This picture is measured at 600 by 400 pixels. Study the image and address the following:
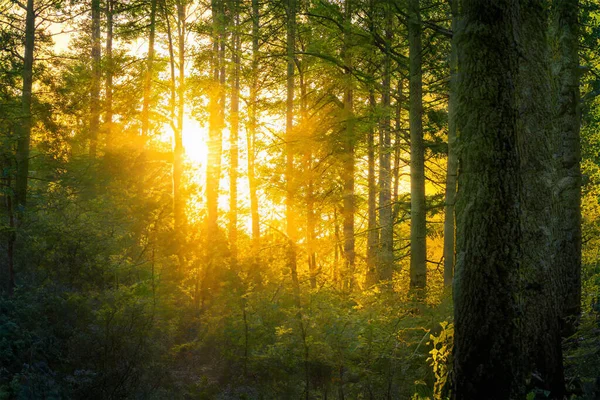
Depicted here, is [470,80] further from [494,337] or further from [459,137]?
[494,337]

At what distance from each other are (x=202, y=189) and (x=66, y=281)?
8765 millimetres

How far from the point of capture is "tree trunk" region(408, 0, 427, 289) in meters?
10.2

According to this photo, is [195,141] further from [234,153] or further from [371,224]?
[371,224]

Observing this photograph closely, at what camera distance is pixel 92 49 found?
69.0 ft

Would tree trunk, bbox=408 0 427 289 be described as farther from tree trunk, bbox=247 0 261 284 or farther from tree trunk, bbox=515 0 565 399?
tree trunk, bbox=515 0 565 399

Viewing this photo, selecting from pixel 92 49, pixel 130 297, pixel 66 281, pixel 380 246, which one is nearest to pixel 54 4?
pixel 92 49

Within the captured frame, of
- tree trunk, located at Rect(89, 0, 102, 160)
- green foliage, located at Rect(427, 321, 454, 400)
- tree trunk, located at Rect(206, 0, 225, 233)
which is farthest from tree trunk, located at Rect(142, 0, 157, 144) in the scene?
green foliage, located at Rect(427, 321, 454, 400)

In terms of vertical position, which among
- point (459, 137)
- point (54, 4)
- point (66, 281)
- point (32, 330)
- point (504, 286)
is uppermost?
point (54, 4)

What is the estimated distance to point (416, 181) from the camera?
10.3m

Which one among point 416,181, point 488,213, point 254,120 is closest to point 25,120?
point 254,120

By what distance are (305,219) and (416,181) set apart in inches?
173

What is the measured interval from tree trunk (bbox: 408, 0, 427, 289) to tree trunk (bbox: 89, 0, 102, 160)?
11.2m

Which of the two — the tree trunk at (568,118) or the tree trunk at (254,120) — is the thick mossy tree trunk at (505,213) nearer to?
the tree trunk at (568,118)

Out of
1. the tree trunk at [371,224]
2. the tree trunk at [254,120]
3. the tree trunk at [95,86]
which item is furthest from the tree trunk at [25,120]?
the tree trunk at [371,224]
